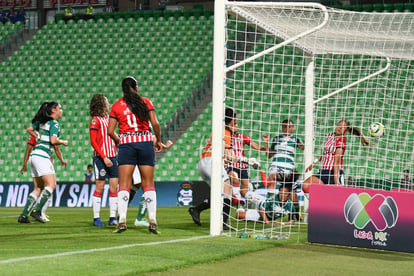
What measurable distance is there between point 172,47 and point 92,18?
16.9 feet

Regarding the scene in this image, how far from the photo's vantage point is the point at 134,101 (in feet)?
30.3

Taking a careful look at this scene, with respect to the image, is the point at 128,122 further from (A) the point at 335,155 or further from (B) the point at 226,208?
(A) the point at 335,155

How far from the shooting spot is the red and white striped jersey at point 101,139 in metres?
10.7

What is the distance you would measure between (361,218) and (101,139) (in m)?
4.23

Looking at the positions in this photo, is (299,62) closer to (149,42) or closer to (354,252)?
(149,42)

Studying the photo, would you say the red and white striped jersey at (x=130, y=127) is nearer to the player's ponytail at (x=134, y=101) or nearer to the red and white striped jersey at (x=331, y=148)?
the player's ponytail at (x=134, y=101)

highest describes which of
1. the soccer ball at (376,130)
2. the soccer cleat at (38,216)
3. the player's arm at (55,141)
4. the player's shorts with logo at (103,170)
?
the soccer ball at (376,130)

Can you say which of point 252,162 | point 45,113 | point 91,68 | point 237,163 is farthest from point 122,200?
point 91,68

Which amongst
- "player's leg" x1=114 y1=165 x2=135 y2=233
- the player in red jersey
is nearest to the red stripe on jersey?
the player in red jersey

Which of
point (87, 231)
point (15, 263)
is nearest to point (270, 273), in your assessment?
point (15, 263)

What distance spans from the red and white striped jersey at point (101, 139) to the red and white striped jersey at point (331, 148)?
3468 mm

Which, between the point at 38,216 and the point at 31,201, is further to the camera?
the point at 38,216

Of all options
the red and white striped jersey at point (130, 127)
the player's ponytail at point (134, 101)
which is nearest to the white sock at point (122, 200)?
the red and white striped jersey at point (130, 127)

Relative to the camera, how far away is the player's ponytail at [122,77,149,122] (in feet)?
30.1
